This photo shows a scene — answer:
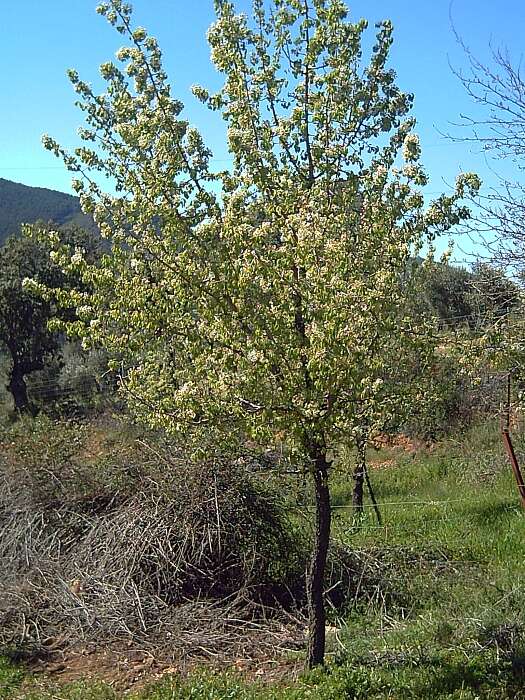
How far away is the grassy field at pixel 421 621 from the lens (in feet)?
17.1

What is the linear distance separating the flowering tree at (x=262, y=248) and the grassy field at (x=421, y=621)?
1.76 feet

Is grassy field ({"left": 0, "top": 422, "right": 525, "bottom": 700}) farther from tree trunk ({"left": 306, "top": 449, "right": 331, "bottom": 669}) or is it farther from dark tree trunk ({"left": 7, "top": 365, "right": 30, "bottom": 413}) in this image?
dark tree trunk ({"left": 7, "top": 365, "right": 30, "bottom": 413})

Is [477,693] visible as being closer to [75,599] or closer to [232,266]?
[232,266]

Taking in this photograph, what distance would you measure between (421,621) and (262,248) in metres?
3.59

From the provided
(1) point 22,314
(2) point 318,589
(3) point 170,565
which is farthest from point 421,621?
(1) point 22,314

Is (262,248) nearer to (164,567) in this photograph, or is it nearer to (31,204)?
(164,567)

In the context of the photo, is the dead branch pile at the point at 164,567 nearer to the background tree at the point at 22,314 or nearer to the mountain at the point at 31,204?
the background tree at the point at 22,314

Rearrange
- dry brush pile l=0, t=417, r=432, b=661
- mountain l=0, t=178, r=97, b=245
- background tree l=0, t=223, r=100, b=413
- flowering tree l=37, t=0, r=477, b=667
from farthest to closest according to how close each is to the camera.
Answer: mountain l=0, t=178, r=97, b=245 < background tree l=0, t=223, r=100, b=413 < dry brush pile l=0, t=417, r=432, b=661 < flowering tree l=37, t=0, r=477, b=667

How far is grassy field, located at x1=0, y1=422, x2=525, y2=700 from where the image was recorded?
5.21 meters

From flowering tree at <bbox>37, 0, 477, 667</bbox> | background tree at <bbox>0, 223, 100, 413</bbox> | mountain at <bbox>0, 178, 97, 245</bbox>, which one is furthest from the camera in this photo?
mountain at <bbox>0, 178, 97, 245</bbox>

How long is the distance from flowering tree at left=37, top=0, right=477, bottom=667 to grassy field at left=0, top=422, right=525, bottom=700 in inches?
21.1

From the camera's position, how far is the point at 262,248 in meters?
4.82

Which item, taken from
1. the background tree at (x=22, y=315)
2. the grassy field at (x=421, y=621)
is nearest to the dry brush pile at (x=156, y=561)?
the grassy field at (x=421, y=621)

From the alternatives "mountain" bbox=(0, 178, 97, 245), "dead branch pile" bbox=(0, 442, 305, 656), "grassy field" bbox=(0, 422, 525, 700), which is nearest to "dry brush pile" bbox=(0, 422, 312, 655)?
"dead branch pile" bbox=(0, 442, 305, 656)
